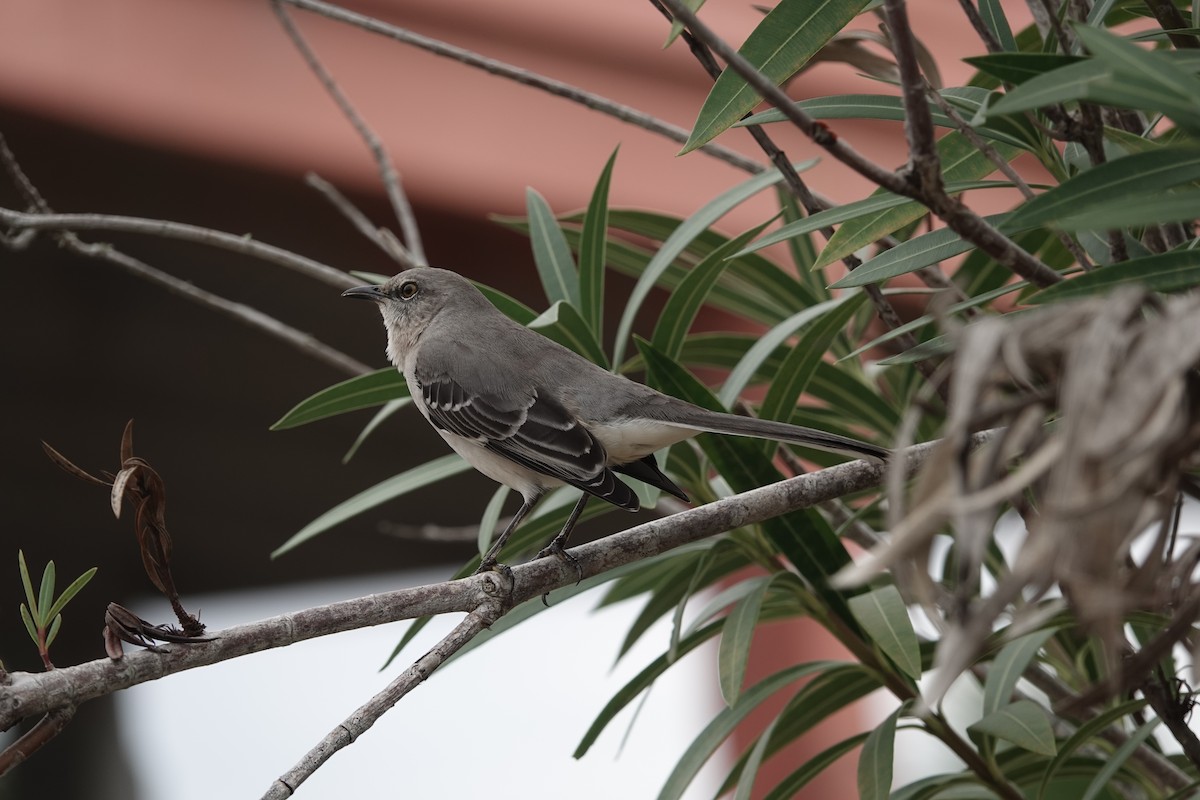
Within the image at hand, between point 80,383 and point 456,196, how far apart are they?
2655 mm

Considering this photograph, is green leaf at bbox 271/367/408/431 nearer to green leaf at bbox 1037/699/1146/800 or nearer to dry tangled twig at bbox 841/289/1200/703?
green leaf at bbox 1037/699/1146/800

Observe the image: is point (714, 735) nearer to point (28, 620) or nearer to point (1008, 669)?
point (1008, 669)

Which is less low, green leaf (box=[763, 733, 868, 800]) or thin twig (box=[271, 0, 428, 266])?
thin twig (box=[271, 0, 428, 266])

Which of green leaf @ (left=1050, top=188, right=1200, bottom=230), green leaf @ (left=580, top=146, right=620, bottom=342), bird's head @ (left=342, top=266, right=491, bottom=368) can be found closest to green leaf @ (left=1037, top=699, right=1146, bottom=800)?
green leaf @ (left=1050, top=188, right=1200, bottom=230)

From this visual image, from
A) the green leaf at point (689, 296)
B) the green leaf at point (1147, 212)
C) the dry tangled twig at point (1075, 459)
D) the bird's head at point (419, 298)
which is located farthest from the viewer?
the bird's head at point (419, 298)

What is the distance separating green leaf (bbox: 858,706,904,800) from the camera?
6.91ft

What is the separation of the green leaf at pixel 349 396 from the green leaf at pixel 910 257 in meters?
1.18

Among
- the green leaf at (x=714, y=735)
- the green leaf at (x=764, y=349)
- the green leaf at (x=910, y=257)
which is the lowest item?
the green leaf at (x=714, y=735)

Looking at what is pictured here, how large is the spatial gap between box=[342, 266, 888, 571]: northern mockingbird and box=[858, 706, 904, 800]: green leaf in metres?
0.57

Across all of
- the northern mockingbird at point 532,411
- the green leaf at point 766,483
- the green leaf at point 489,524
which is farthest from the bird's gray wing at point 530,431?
the green leaf at point 766,483

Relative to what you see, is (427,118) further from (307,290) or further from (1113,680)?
(1113,680)

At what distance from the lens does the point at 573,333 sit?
8.97 feet

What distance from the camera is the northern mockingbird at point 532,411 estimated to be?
253cm

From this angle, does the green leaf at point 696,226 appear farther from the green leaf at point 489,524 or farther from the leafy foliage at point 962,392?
the green leaf at point 489,524
